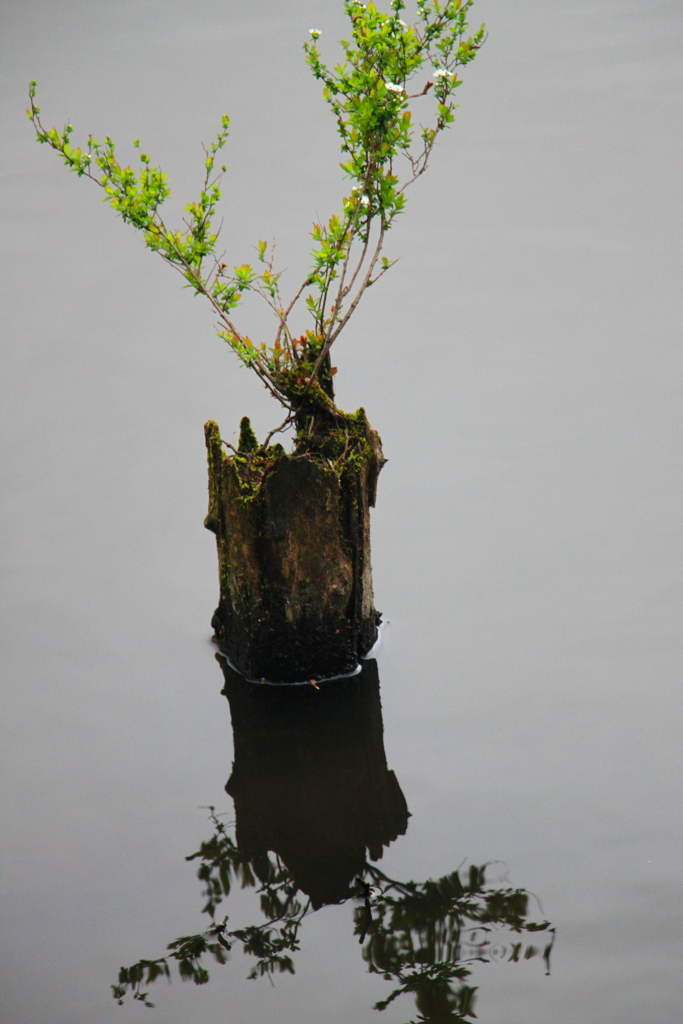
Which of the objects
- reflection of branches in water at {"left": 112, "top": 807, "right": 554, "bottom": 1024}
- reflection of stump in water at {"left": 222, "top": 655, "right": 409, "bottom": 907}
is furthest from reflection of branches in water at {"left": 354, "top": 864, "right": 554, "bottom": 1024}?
reflection of stump in water at {"left": 222, "top": 655, "right": 409, "bottom": 907}

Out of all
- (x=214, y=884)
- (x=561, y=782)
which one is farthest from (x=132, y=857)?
(x=561, y=782)

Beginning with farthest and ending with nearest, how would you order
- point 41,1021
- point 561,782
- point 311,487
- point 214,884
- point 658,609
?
point 658,609
point 311,487
point 561,782
point 214,884
point 41,1021

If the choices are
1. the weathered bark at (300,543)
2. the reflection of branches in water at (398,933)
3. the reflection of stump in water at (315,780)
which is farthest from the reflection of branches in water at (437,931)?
the weathered bark at (300,543)

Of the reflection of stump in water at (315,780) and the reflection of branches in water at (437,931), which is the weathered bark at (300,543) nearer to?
the reflection of stump in water at (315,780)

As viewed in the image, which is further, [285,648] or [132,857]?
[285,648]

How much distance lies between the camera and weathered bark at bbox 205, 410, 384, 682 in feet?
14.8

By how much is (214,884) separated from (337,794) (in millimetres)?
600

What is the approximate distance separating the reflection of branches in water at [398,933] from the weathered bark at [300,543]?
3.73ft

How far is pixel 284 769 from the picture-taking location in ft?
13.9

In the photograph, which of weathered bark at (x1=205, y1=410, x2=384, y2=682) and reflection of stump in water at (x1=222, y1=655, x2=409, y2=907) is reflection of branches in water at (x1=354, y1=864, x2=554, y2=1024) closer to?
Result: reflection of stump in water at (x1=222, y1=655, x2=409, y2=907)

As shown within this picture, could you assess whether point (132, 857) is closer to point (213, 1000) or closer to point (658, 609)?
point (213, 1000)

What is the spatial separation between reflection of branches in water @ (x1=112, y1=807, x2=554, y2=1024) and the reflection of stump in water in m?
0.09

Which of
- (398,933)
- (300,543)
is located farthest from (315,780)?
(300,543)

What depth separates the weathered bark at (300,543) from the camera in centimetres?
452
